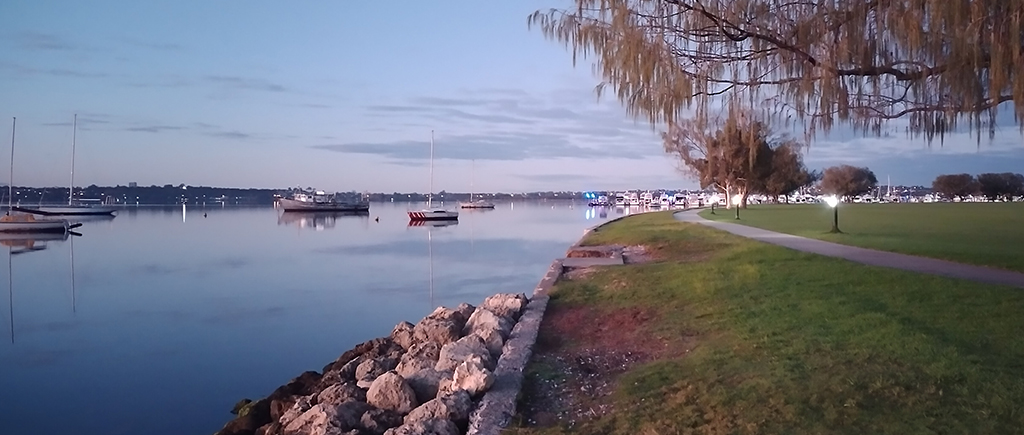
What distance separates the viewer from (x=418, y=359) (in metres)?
10.5

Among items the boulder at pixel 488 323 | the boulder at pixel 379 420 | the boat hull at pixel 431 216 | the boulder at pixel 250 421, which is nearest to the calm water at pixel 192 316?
the boulder at pixel 250 421

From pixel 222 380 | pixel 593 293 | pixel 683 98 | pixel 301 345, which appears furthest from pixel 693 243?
pixel 683 98

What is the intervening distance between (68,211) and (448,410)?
285 ft

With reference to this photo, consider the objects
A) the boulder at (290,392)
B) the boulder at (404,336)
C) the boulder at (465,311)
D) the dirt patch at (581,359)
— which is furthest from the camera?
the boulder at (465,311)

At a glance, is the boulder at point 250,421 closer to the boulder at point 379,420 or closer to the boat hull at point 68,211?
the boulder at point 379,420

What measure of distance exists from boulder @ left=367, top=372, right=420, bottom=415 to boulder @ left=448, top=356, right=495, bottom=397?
21.5 inches

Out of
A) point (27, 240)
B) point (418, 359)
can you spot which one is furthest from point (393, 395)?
point (27, 240)

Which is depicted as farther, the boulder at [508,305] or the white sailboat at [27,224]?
the white sailboat at [27,224]

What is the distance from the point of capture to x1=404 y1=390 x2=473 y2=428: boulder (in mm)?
7188

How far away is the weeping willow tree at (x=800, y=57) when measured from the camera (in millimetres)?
6492

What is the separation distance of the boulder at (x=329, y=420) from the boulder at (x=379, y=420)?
9 centimetres

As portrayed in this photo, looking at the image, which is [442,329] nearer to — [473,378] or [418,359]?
[418,359]

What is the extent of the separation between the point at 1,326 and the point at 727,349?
57.6ft

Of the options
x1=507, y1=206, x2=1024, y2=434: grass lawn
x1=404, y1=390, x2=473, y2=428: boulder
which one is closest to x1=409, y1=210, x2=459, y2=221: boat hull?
x1=507, y1=206, x2=1024, y2=434: grass lawn
